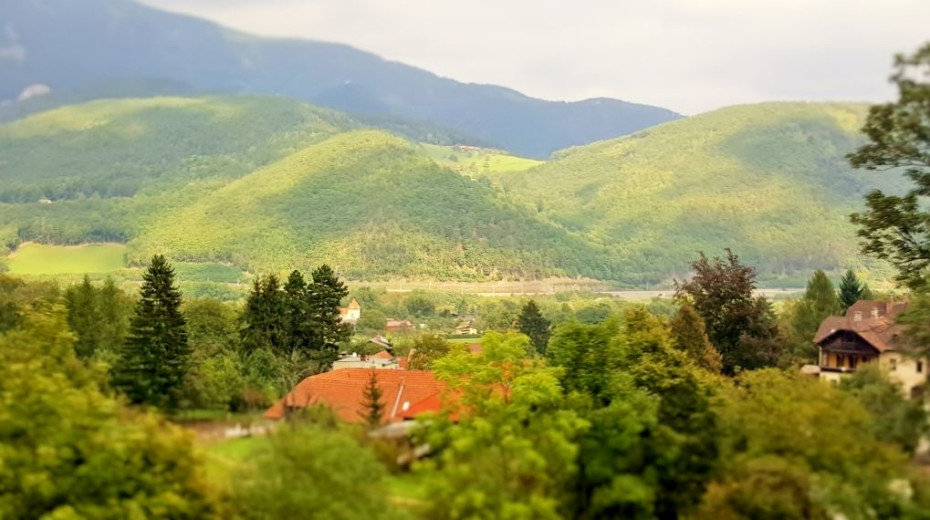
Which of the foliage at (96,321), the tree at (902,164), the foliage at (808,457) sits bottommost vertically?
the foliage at (808,457)

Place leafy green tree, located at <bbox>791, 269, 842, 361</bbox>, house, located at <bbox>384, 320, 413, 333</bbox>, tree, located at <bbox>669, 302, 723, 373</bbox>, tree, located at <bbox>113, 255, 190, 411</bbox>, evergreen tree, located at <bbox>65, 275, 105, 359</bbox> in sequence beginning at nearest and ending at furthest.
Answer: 1. tree, located at <bbox>113, 255, 190, 411</bbox>
2. evergreen tree, located at <bbox>65, 275, 105, 359</bbox>
3. tree, located at <bbox>669, 302, 723, 373</bbox>
4. leafy green tree, located at <bbox>791, 269, 842, 361</bbox>
5. house, located at <bbox>384, 320, 413, 333</bbox>

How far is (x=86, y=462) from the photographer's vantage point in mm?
19594

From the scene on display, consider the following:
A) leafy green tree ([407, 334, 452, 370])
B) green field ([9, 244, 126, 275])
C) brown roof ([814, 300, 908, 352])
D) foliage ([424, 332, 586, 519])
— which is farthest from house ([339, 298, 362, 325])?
foliage ([424, 332, 586, 519])

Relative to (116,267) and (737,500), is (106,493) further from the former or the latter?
(116,267)

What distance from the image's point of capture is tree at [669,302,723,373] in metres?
38.4

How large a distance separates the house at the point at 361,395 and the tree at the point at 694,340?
10.7 m

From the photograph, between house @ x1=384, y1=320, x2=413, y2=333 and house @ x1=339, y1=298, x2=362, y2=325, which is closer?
house @ x1=384, y1=320, x2=413, y2=333

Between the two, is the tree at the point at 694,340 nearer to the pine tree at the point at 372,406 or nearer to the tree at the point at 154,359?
the pine tree at the point at 372,406

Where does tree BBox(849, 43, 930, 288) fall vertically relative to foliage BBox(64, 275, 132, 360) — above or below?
above

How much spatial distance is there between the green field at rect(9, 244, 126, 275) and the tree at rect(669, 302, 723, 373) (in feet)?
381

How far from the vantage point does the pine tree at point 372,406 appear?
84.0 feet

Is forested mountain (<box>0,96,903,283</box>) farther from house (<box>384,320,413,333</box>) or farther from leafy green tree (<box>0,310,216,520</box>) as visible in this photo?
leafy green tree (<box>0,310,216,520</box>)

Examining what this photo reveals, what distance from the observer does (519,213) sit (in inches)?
6914

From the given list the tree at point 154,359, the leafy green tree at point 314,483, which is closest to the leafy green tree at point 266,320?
the tree at point 154,359
